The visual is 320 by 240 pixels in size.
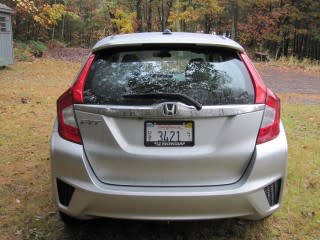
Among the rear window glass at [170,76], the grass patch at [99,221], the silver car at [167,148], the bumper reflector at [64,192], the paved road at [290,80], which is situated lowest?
the paved road at [290,80]

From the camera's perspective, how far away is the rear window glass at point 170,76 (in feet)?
10.6

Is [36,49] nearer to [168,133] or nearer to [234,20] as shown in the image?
[234,20]

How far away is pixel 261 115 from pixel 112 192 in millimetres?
1155

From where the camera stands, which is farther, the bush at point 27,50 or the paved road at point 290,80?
the bush at point 27,50

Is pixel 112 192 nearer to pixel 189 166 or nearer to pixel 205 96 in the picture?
pixel 189 166

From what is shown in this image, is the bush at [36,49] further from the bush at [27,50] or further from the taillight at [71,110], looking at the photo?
the taillight at [71,110]

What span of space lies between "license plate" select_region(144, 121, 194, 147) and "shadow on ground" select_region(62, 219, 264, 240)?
42.0 inches

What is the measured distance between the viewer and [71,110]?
329 cm

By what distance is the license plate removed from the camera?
3.13 m

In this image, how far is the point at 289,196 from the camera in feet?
15.9

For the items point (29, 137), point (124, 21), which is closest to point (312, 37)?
point (124, 21)

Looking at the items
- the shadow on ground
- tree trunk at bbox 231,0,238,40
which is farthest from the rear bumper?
tree trunk at bbox 231,0,238,40

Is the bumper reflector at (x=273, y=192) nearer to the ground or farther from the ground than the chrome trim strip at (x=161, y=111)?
nearer to the ground

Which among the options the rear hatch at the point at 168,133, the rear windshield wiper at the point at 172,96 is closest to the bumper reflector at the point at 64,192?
the rear hatch at the point at 168,133
